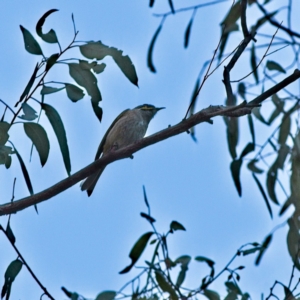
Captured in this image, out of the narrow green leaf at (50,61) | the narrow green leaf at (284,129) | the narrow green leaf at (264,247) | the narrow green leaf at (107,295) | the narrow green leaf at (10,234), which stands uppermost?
the narrow green leaf at (284,129)

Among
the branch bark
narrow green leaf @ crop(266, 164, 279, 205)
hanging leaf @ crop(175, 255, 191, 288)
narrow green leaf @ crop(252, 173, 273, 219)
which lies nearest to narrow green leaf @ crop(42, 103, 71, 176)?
the branch bark

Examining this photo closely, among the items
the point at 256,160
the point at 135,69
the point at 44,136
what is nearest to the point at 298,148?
the point at 256,160

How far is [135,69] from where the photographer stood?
2.76m

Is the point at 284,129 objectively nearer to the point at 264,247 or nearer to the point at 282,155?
the point at 282,155

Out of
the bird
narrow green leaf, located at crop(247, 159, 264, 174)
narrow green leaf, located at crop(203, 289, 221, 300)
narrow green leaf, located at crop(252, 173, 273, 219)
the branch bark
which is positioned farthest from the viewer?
the bird

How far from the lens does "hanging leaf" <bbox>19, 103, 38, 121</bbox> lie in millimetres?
2505

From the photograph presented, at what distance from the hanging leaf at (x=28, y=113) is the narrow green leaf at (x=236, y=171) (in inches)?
50.7

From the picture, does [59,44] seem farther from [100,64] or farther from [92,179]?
[92,179]

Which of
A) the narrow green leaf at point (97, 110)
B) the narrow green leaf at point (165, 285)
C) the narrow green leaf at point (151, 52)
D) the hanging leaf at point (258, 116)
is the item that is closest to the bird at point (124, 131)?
the narrow green leaf at point (151, 52)

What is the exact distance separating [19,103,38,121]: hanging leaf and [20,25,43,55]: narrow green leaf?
0.76ft

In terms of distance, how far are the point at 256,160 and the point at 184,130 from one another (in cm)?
119

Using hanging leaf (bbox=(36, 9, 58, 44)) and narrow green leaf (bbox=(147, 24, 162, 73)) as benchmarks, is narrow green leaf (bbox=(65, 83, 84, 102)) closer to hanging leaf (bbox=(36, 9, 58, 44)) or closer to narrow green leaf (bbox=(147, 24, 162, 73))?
hanging leaf (bbox=(36, 9, 58, 44))

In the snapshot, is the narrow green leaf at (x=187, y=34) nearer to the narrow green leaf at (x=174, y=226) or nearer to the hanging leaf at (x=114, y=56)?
the hanging leaf at (x=114, y=56)

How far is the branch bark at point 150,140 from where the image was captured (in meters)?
2.34
